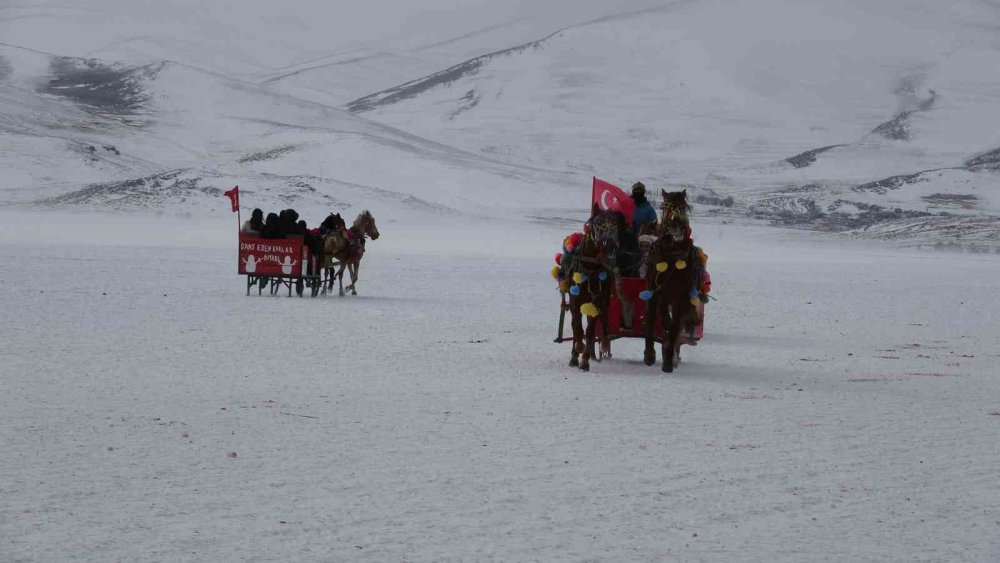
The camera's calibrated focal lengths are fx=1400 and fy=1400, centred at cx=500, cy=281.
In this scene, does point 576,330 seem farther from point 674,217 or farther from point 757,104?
point 757,104

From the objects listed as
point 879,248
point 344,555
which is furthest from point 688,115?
point 344,555

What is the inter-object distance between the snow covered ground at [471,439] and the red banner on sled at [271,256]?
2.55 meters

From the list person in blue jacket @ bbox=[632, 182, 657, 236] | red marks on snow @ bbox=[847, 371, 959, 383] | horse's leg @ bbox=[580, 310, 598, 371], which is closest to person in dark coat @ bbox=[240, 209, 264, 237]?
person in blue jacket @ bbox=[632, 182, 657, 236]

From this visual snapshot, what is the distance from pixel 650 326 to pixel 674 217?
107 centimetres

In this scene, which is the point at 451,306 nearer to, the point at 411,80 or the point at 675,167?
the point at 675,167

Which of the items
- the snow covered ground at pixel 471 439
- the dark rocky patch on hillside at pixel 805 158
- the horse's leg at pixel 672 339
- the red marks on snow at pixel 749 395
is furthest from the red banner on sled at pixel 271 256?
the dark rocky patch on hillside at pixel 805 158

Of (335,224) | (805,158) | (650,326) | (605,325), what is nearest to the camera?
(650,326)

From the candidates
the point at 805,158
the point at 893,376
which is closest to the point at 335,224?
the point at 893,376

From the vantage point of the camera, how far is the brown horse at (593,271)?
12.4m

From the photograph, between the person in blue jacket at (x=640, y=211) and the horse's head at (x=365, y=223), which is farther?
the horse's head at (x=365, y=223)

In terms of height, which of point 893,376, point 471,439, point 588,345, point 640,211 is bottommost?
point 471,439

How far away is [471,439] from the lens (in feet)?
27.8

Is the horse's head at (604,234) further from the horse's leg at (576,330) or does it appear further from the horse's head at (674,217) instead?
the horse's leg at (576,330)

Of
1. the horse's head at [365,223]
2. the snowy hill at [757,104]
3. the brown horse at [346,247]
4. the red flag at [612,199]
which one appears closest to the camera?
the red flag at [612,199]
